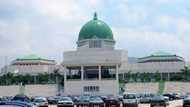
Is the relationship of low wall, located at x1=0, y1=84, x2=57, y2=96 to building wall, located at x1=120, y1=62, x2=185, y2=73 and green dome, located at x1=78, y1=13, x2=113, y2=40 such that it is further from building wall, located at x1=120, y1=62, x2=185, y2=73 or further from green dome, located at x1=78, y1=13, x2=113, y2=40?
building wall, located at x1=120, y1=62, x2=185, y2=73

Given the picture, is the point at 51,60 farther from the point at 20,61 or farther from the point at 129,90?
the point at 129,90

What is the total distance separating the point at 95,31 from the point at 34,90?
22.0m

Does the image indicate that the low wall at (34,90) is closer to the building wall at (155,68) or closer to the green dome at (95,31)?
the green dome at (95,31)

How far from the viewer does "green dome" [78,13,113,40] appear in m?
114

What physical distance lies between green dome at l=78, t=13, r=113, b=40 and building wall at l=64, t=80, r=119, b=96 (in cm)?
2032

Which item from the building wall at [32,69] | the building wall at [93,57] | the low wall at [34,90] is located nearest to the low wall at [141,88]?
the building wall at [93,57]

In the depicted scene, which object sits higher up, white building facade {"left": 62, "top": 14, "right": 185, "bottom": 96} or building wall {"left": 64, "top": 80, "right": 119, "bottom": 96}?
white building facade {"left": 62, "top": 14, "right": 185, "bottom": 96}

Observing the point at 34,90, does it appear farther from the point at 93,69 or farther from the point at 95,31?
the point at 95,31

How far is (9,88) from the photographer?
332 feet

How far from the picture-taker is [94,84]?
94875 mm

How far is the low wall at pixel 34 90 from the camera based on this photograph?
98750 mm

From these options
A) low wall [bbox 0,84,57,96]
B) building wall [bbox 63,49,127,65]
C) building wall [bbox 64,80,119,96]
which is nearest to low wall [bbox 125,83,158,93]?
building wall [bbox 63,49,127,65]

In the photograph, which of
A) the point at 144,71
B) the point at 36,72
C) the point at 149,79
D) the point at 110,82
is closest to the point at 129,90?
the point at 110,82

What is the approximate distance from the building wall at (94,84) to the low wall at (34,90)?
365cm
